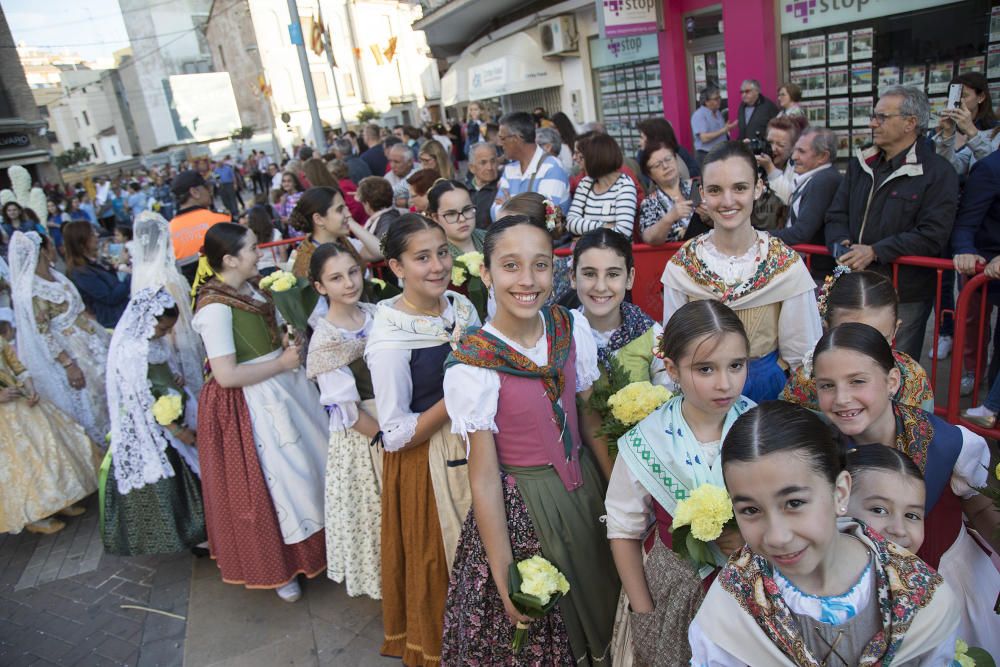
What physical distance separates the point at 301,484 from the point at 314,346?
1.02m

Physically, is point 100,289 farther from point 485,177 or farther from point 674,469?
point 674,469

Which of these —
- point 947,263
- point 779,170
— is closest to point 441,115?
point 779,170

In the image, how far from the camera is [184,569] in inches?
164

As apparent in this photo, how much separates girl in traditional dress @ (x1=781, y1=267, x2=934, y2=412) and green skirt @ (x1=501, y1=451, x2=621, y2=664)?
2.67 ft

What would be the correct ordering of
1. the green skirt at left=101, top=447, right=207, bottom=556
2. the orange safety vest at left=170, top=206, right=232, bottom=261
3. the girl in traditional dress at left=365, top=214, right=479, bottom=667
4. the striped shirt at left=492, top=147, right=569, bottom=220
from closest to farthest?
the girl in traditional dress at left=365, top=214, right=479, bottom=667, the green skirt at left=101, top=447, right=207, bottom=556, the striped shirt at left=492, top=147, right=569, bottom=220, the orange safety vest at left=170, top=206, right=232, bottom=261

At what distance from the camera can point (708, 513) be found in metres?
1.65

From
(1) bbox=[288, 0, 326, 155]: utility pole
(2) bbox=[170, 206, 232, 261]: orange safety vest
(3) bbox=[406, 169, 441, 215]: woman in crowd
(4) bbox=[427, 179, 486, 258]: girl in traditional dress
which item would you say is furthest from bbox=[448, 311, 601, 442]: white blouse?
(1) bbox=[288, 0, 326, 155]: utility pole

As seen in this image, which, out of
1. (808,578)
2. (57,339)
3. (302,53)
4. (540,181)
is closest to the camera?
(808,578)

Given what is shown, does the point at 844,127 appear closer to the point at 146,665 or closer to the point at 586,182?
the point at 586,182

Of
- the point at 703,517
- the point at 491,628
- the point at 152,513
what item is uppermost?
the point at 703,517

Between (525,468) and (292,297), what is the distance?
1.84 m

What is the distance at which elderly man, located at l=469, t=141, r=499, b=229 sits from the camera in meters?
5.75

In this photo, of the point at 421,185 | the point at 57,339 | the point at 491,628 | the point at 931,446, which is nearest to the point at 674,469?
the point at 931,446

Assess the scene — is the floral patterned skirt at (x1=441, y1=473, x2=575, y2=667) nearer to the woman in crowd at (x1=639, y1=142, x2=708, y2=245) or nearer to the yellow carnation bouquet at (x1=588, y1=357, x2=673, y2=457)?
the yellow carnation bouquet at (x1=588, y1=357, x2=673, y2=457)
